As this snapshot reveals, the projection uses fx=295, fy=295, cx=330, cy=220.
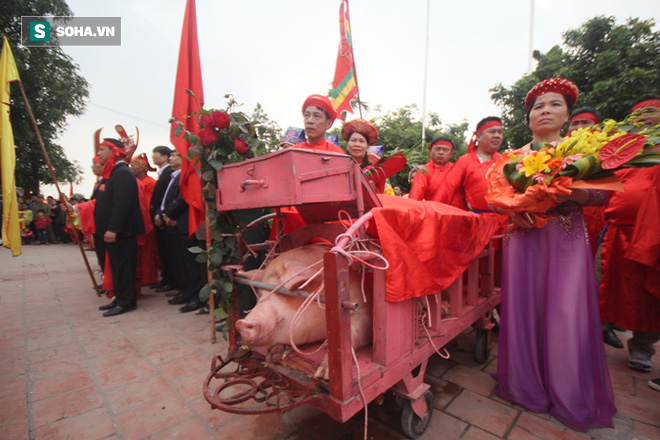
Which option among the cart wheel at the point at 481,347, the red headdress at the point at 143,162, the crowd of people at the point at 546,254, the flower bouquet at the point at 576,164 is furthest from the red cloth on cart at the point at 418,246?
→ the red headdress at the point at 143,162

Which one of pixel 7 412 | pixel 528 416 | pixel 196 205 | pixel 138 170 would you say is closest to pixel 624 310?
pixel 528 416

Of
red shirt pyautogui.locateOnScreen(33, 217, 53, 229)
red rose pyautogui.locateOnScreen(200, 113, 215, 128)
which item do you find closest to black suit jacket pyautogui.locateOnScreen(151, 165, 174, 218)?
red rose pyautogui.locateOnScreen(200, 113, 215, 128)

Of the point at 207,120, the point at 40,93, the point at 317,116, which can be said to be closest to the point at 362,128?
the point at 317,116

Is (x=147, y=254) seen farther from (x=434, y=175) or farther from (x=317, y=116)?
(x=434, y=175)

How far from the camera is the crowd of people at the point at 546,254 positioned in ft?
6.68

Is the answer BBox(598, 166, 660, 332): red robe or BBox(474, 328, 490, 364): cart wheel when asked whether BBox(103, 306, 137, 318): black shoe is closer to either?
BBox(474, 328, 490, 364): cart wheel

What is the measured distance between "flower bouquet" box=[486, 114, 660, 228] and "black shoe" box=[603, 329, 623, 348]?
241cm

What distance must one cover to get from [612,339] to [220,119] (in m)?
4.58

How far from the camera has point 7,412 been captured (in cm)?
214

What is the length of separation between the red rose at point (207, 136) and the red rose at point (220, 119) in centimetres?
6

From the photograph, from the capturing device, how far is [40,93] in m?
13.7

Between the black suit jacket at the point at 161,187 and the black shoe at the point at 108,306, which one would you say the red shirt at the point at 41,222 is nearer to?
the black suit jacket at the point at 161,187

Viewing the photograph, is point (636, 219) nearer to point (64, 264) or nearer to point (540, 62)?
point (64, 264)

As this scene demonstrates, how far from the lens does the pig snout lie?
1553 mm
